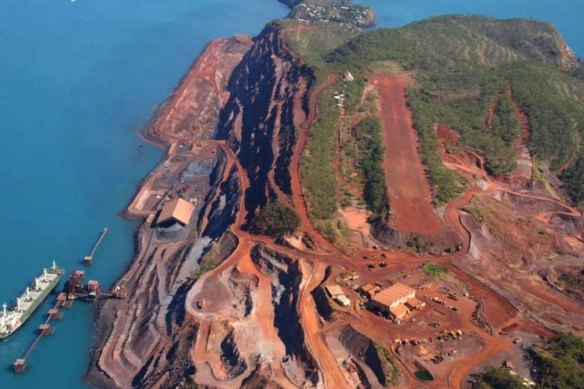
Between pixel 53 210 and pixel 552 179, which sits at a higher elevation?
pixel 552 179

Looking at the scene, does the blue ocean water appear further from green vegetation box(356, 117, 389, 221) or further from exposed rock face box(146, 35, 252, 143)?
green vegetation box(356, 117, 389, 221)

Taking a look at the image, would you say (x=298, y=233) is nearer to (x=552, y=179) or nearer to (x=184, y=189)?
(x=184, y=189)

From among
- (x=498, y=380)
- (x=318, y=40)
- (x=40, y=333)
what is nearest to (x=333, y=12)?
(x=318, y=40)

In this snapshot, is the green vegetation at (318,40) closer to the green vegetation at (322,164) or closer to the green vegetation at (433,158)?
the green vegetation at (322,164)

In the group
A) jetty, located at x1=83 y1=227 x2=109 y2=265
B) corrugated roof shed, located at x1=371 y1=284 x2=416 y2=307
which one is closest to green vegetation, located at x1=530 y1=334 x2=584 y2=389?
corrugated roof shed, located at x1=371 y1=284 x2=416 y2=307

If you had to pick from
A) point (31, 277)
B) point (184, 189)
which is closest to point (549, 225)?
point (184, 189)

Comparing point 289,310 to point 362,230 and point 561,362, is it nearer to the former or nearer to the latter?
point 362,230
